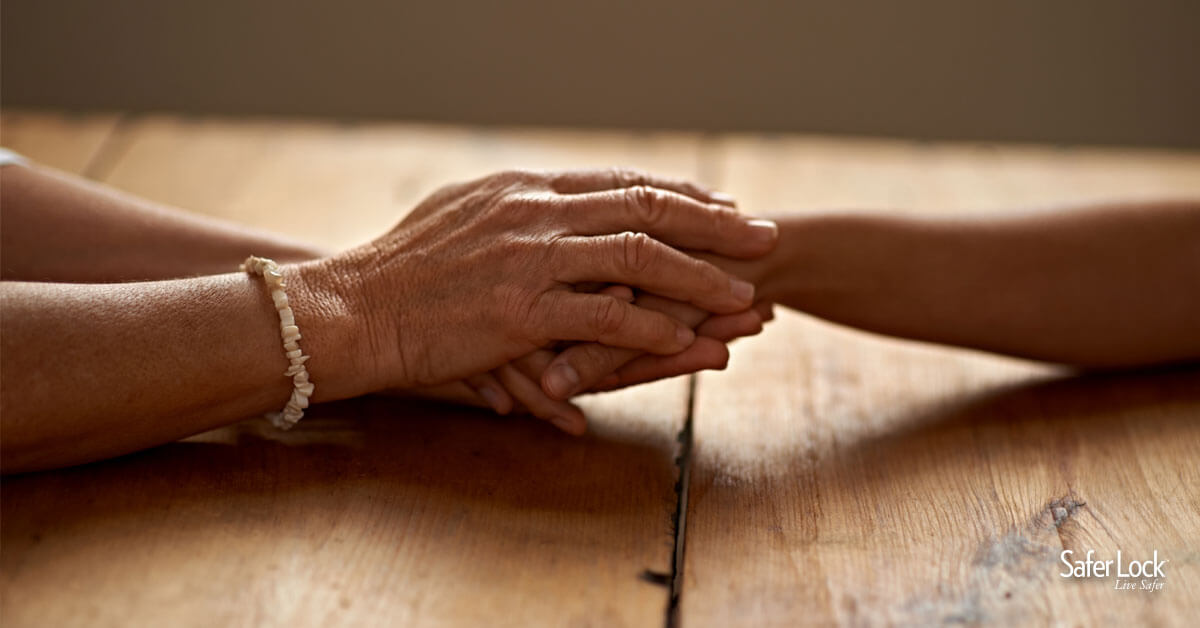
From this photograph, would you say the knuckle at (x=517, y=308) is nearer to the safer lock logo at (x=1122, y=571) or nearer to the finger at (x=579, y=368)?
the finger at (x=579, y=368)

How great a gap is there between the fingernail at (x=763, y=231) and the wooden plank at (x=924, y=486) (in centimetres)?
17

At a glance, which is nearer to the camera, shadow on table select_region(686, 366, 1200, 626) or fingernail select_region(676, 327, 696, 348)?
shadow on table select_region(686, 366, 1200, 626)

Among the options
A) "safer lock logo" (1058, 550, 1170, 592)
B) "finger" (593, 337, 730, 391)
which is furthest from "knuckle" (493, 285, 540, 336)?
"safer lock logo" (1058, 550, 1170, 592)

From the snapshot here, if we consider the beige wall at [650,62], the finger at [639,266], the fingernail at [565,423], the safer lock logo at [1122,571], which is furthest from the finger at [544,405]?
the beige wall at [650,62]

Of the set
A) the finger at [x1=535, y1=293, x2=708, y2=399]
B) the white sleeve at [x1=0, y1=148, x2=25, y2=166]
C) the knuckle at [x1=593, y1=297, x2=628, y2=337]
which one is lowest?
the finger at [x1=535, y1=293, x2=708, y2=399]

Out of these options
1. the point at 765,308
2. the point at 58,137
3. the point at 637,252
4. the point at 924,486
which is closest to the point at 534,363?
the point at 637,252

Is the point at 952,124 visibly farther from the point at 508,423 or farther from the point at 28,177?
the point at 28,177

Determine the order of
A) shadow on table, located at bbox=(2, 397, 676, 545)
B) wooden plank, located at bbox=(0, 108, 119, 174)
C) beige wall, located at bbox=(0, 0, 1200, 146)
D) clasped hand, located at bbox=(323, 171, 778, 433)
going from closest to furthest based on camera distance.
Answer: shadow on table, located at bbox=(2, 397, 676, 545)
clasped hand, located at bbox=(323, 171, 778, 433)
wooden plank, located at bbox=(0, 108, 119, 174)
beige wall, located at bbox=(0, 0, 1200, 146)

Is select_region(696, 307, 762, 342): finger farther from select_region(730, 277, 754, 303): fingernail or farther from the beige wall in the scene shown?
the beige wall

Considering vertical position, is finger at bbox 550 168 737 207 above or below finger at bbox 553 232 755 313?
above

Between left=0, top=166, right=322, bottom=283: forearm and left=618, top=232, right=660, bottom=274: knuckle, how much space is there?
354 mm

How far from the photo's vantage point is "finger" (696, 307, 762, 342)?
106 cm

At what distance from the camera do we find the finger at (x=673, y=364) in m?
1.04

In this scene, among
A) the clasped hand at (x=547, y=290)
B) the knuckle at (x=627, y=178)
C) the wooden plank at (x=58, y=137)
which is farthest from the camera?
the wooden plank at (x=58, y=137)
